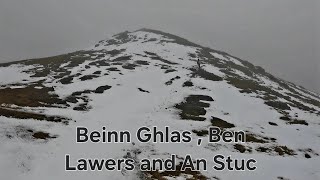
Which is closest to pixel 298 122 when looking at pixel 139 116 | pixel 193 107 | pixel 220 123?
pixel 220 123

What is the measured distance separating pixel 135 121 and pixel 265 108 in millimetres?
24476

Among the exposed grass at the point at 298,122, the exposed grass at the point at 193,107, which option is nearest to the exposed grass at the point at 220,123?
the exposed grass at the point at 193,107

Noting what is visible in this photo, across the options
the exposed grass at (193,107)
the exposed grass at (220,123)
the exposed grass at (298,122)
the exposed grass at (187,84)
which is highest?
the exposed grass at (187,84)

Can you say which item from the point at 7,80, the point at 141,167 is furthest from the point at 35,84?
the point at 141,167

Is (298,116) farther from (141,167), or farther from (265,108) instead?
(141,167)

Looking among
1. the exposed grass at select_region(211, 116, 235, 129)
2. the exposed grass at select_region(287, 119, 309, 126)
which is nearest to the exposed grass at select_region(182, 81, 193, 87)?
the exposed grass at select_region(211, 116, 235, 129)

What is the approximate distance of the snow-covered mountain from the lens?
28812 mm

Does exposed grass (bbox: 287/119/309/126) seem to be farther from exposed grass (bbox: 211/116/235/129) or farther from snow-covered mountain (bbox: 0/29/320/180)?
exposed grass (bbox: 211/116/235/129)

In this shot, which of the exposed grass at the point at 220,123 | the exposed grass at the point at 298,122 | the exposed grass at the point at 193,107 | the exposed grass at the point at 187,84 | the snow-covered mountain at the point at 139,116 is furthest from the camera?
the exposed grass at the point at 187,84

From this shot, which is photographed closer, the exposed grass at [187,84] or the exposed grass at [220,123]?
the exposed grass at [220,123]

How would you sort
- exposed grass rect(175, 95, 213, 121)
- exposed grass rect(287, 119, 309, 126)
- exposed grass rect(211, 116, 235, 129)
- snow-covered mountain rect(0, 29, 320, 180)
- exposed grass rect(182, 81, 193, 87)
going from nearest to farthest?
snow-covered mountain rect(0, 29, 320, 180), exposed grass rect(211, 116, 235, 129), exposed grass rect(175, 95, 213, 121), exposed grass rect(287, 119, 309, 126), exposed grass rect(182, 81, 193, 87)

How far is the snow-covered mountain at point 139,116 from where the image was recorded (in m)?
28.8

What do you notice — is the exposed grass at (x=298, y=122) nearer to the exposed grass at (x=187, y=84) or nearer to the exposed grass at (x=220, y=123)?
the exposed grass at (x=220, y=123)

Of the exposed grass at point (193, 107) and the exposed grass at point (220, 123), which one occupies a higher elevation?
the exposed grass at point (193, 107)
